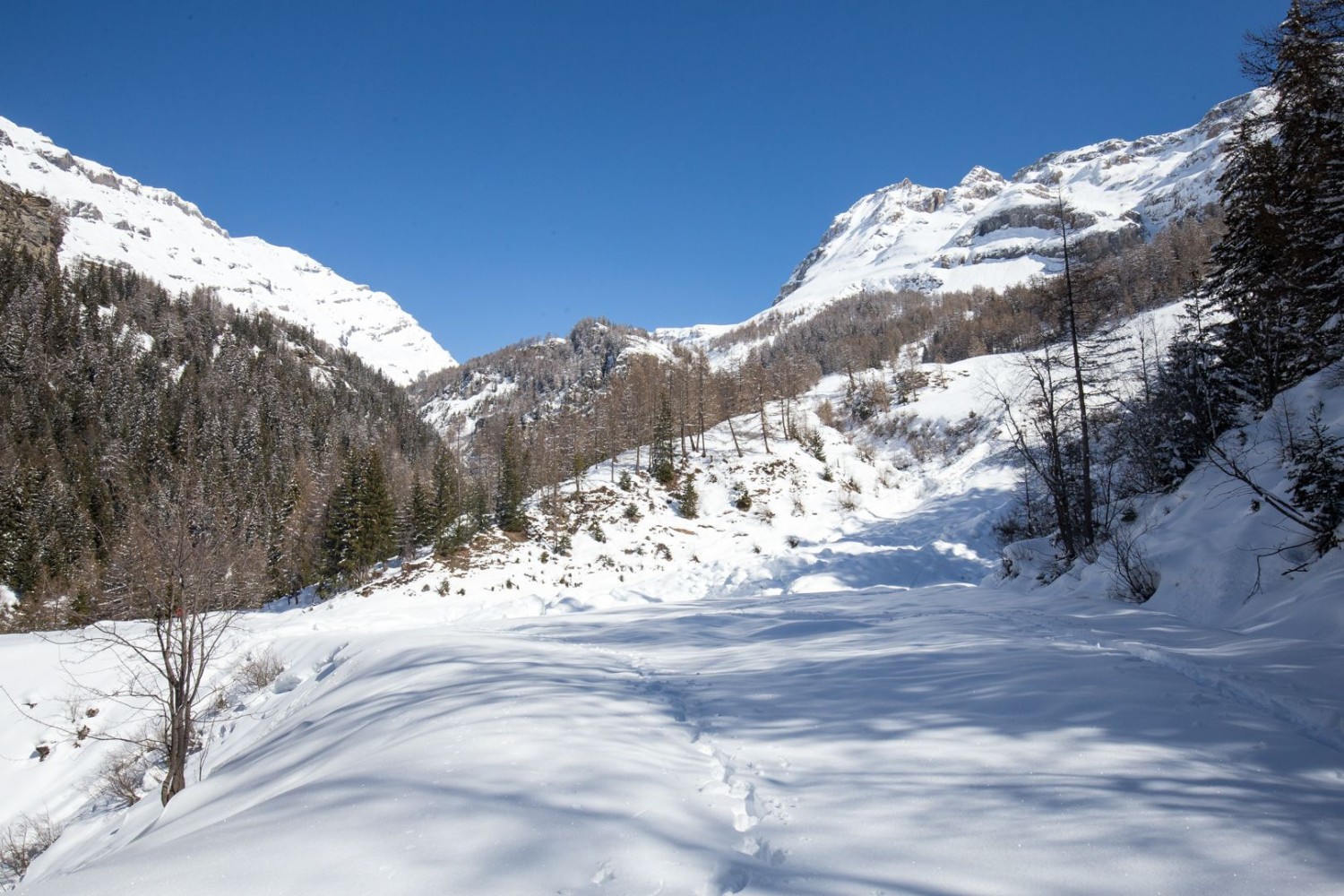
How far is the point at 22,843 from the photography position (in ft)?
35.8

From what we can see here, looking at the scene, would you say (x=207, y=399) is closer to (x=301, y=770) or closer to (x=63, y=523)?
(x=63, y=523)

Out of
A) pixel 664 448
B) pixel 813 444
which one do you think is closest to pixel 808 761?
pixel 664 448

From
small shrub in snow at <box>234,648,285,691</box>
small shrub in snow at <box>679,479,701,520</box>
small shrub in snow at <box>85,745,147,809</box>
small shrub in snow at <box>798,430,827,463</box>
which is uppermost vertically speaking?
small shrub in snow at <box>798,430,827,463</box>

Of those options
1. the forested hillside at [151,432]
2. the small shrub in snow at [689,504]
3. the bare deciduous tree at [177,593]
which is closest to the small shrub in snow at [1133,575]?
the bare deciduous tree at [177,593]

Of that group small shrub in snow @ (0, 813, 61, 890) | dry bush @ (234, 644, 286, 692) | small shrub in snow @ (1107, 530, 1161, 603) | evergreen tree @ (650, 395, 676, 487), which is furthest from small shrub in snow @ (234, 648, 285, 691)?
evergreen tree @ (650, 395, 676, 487)

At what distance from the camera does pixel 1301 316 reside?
13.2 m

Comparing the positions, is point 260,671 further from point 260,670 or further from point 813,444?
point 813,444

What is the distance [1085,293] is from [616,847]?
19580 mm

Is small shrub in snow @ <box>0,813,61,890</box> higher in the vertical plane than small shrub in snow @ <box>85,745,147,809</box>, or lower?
lower

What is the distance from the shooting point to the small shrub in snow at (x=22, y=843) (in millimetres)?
9742

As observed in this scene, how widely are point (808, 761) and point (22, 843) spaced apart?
1691cm

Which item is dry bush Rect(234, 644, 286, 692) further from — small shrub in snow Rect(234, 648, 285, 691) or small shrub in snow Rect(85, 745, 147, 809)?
small shrub in snow Rect(85, 745, 147, 809)

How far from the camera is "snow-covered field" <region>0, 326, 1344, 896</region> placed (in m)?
2.71

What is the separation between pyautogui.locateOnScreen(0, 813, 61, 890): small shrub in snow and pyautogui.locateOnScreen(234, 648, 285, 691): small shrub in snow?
3.92m
